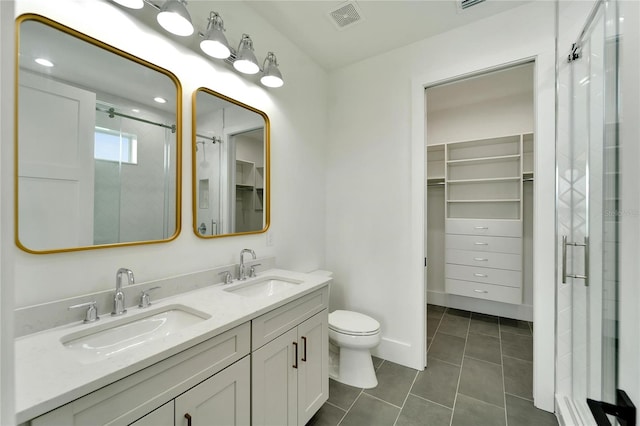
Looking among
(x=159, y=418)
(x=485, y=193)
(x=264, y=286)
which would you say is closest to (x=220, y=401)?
(x=159, y=418)

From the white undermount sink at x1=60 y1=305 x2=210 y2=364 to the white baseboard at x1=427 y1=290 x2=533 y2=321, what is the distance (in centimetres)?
336

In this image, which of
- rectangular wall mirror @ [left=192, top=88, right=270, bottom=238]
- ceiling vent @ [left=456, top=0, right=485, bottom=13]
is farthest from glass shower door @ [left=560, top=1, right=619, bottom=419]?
rectangular wall mirror @ [left=192, top=88, right=270, bottom=238]

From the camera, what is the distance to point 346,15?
195 centimetres

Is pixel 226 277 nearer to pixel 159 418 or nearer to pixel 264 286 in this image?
pixel 264 286

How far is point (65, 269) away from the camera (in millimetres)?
1073

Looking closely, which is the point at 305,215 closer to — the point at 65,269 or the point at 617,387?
the point at 65,269

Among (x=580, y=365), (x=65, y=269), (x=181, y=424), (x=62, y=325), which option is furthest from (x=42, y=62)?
(x=580, y=365)

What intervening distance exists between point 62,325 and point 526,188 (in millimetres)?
4138

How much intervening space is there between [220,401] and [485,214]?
3.45 meters

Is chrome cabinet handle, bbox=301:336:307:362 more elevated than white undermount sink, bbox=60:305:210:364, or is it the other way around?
white undermount sink, bbox=60:305:210:364

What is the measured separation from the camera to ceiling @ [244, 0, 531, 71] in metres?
1.85

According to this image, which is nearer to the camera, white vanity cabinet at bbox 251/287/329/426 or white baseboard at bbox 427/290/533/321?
white vanity cabinet at bbox 251/287/329/426

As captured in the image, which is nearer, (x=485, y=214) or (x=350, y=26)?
(x=350, y=26)

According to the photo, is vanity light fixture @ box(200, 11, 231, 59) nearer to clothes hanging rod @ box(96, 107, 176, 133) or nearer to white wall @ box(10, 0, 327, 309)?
white wall @ box(10, 0, 327, 309)
